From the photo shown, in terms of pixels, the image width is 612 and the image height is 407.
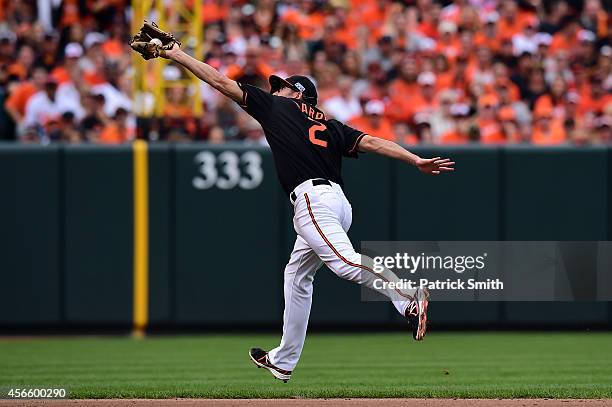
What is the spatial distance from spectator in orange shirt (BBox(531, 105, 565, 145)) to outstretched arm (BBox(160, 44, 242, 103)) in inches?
272

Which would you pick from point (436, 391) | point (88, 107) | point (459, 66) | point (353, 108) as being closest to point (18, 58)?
point (88, 107)

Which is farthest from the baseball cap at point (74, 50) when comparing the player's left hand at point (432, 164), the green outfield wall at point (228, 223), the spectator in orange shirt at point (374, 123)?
the player's left hand at point (432, 164)

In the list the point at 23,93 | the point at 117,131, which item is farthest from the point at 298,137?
the point at 23,93

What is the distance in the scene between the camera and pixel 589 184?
41.8ft

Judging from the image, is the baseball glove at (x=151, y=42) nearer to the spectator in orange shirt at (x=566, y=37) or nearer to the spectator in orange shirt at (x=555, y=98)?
the spectator in orange shirt at (x=555, y=98)

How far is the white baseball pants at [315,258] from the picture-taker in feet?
24.1

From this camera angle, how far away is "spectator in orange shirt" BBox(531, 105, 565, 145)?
1380 cm

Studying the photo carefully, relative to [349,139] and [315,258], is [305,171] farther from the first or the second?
[315,258]

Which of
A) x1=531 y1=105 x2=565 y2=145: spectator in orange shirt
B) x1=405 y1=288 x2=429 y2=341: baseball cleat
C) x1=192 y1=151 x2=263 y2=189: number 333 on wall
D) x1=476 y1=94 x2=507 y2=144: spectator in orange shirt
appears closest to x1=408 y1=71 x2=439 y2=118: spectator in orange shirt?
x1=476 y1=94 x2=507 y2=144: spectator in orange shirt

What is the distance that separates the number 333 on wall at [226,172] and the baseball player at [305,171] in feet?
15.3

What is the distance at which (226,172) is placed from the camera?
12.7 m

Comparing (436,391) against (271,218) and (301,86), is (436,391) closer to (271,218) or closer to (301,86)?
(301,86)

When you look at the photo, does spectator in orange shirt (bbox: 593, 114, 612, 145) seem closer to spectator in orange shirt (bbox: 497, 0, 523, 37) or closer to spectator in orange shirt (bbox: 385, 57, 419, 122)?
spectator in orange shirt (bbox: 385, 57, 419, 122)

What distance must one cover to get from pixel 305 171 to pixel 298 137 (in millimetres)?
221
